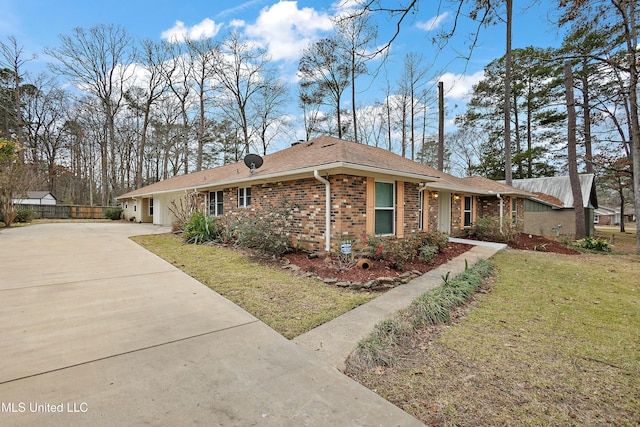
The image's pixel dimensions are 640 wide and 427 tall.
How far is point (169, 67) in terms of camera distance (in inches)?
915

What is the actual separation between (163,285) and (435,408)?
4.68 metres

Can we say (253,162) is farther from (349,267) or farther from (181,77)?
(181,77)

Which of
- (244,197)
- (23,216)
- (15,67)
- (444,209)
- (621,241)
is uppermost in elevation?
(15,67)

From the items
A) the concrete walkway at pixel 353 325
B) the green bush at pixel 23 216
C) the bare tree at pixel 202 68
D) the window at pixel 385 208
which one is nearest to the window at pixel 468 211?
the window at pixel 385 208

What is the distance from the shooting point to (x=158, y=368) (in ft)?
7.96

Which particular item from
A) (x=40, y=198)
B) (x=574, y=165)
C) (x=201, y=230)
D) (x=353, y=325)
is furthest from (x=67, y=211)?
(x=574, y=165)

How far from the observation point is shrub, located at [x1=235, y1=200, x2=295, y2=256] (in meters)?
7.45

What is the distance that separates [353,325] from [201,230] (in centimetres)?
869

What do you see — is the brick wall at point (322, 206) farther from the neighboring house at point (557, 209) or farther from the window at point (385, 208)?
the neighboring house at point (557, 209)

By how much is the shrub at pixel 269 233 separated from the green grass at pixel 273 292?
0.56 m

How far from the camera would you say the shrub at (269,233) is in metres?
7.45

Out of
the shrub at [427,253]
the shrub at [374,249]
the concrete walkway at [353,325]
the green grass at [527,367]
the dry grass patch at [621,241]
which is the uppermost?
the shrub at [374,249]

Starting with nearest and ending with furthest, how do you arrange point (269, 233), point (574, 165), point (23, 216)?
1. point (269, 233)
2. point (574, 165)
3. point (23, 216)

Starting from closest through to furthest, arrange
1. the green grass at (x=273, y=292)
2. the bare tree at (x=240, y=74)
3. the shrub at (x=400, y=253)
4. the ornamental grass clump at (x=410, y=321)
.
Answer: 1. the ornamental grass clump at (x=410, y=321)
2. the green grass at (x=273, y=292)
3. the shrub at (x=400, y=253)
4. the bare tree at (x=240, y=74)
